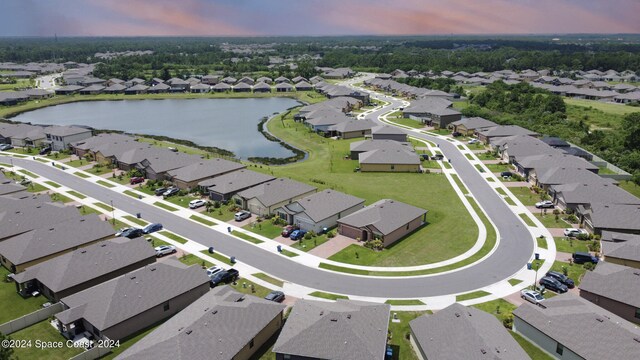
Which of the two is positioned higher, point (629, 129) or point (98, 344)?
point (629, 129)


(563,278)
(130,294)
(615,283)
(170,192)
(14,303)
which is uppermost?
(130,294)

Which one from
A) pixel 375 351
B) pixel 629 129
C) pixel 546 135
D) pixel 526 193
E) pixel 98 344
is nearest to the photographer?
pixel 375 351

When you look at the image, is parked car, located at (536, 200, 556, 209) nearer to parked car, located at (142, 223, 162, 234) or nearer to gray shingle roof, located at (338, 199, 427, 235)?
gray shingle roof, located at (338, 199, 427, 235)

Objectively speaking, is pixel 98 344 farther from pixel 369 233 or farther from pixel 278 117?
pixel 278 117

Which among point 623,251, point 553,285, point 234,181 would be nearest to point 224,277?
point 234,181

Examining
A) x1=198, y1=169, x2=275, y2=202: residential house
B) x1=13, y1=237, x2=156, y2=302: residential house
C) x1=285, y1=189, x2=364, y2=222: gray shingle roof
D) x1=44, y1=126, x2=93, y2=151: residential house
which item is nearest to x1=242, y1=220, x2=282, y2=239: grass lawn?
x1=285, y1=189, x2=364, y2=222: gray shingle roof

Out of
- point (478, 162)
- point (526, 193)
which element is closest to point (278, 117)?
point (478, 162)

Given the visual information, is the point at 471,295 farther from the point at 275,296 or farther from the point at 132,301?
the point at 132,301

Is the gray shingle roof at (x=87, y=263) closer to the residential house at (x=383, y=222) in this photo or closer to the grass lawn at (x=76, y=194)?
the residential house at (x=383, y=222)
